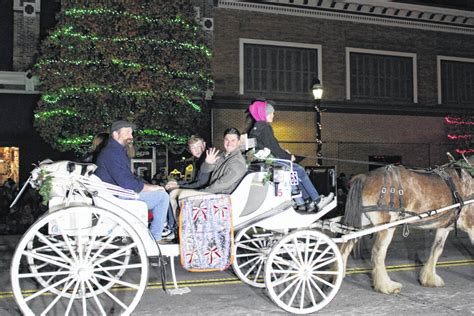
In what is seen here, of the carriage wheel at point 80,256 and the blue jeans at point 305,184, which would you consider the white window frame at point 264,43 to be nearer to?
the blue jeans at point 305,184

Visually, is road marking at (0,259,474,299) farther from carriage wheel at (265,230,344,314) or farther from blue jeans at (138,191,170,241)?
carriage wheel at (265,230,344,314)

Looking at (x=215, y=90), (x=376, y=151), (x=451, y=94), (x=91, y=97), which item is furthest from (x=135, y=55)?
(x=451, y=94)

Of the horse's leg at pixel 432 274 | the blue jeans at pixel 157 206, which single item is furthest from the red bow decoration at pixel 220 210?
the horse's leg at pixel 432 274

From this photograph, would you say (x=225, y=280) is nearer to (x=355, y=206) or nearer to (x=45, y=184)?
(x=355, y=206)

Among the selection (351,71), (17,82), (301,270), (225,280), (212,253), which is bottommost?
(225,280)

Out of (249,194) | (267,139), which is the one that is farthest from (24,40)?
(249,194)

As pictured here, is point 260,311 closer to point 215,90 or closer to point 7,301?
point 7,301

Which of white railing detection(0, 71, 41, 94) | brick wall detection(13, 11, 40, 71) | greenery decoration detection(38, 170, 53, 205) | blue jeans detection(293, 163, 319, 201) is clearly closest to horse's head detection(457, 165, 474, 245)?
blue jeans detection(293, 163, 319, 201)

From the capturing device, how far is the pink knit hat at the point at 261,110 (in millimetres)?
7312

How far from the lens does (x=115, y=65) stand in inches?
571

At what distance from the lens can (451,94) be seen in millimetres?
23359

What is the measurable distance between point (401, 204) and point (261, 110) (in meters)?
2.30

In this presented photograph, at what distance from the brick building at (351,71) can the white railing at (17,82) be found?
6.48 metres

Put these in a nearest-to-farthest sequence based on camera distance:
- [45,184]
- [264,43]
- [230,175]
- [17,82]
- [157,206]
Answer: [45,184], [157,206], [230,175], [17,82], [264,43]
